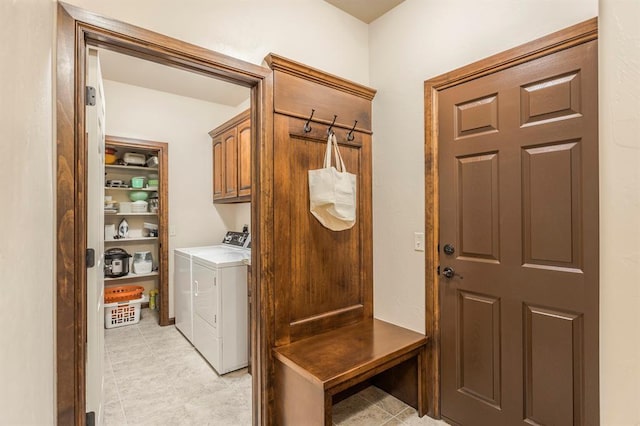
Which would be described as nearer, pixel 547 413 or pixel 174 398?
pixel 547 413

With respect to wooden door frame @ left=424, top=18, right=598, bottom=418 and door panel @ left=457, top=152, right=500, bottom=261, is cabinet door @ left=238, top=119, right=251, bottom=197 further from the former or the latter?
door panel @ left=457, top=152, right=500, bottom=261

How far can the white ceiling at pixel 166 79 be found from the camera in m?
2.94

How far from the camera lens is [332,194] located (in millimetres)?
1980

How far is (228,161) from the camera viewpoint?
3541mm

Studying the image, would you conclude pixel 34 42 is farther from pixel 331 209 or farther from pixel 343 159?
pixel 343 159

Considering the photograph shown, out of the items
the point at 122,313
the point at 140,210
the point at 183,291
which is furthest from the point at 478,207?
the point at 122,313

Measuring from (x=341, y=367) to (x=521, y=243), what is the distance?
1141 mm

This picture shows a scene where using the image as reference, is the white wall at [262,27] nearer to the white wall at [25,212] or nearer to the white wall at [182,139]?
the white wall at [25,212]

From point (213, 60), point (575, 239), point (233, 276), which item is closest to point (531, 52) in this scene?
point (575, 239)

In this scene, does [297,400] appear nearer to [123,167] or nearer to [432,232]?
[432,232]

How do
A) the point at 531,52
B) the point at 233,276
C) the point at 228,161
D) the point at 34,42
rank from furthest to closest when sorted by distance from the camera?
the point at 228,161 < the point at 233,276 < the point at 531,52 < the point at 34,42

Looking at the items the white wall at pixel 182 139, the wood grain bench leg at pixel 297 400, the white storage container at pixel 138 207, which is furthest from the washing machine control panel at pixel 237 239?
the wood grain bench leg at pixel 297 400

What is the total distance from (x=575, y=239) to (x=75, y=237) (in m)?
2.22

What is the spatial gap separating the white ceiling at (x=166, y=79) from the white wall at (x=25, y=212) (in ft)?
7.05
